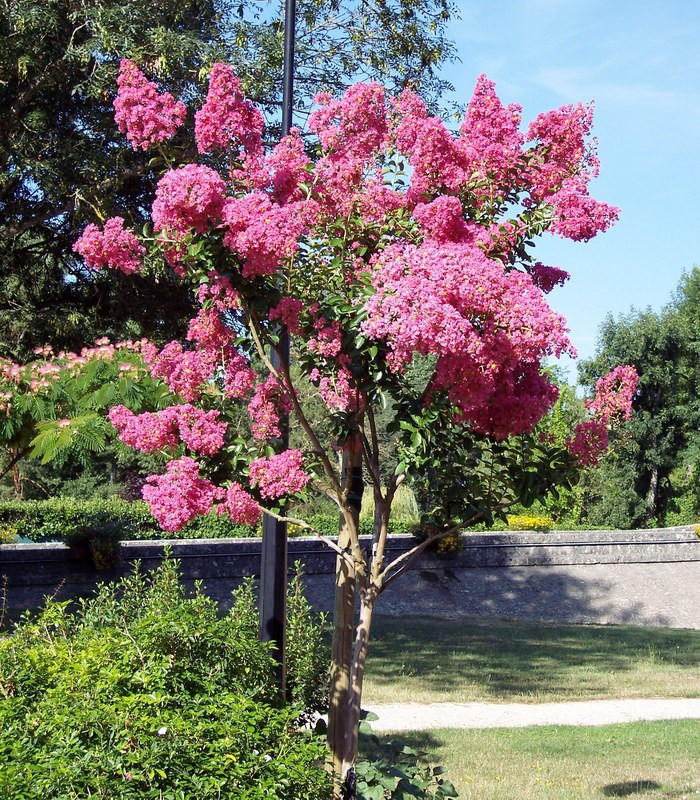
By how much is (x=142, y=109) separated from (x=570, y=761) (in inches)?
217

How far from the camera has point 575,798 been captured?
19.9 feet

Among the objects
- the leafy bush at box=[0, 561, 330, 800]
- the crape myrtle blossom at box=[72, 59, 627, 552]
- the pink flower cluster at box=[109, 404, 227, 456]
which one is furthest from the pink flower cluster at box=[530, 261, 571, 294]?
the leafy bush at box=[0, 561, 330, 800]

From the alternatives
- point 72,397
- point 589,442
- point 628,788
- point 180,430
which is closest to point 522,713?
point 628,788

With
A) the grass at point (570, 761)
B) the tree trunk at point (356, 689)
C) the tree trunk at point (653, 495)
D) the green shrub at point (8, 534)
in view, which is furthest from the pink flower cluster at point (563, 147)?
the tree trunk at point (653, 495)

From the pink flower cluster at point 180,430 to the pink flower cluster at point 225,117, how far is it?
1.28m

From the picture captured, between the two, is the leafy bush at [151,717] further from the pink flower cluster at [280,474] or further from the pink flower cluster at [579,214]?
the pink flower cluster at [579,214]

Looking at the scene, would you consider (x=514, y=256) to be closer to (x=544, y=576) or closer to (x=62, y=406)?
(x=62, y=406)

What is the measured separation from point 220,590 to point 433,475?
14.3 metres

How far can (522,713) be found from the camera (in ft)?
31.1

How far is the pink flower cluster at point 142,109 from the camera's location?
4.51m

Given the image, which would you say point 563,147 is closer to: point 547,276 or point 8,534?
point 547,276

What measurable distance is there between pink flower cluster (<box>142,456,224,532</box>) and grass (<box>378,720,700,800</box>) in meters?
2.91

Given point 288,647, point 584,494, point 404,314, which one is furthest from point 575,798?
point 584,494

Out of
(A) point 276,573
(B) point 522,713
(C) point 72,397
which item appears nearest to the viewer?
(A) point 276,573
